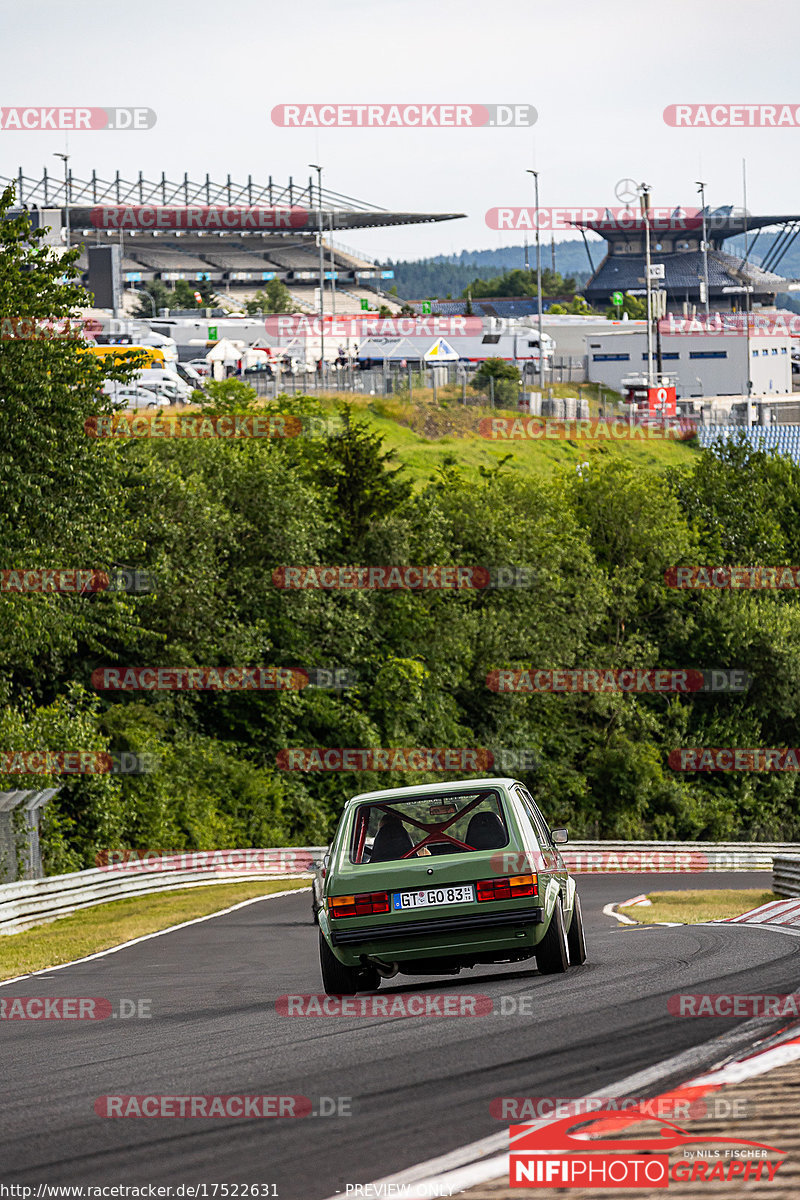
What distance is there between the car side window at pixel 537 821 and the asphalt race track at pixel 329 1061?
0.92 m

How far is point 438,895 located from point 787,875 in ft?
47.3

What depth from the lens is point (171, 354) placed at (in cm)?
8612

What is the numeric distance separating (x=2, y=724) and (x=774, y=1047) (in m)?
22.5

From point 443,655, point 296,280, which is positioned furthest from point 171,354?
point 296,280

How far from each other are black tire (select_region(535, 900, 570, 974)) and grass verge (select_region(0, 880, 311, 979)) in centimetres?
754

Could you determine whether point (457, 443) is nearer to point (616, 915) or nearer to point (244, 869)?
point (244, 869)

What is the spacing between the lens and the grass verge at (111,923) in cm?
1777

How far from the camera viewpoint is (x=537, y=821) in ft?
35.6

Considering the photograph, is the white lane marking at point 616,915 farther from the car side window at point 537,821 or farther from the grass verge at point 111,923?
the car side window at point 537,821

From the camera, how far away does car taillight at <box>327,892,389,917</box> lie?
962 cm

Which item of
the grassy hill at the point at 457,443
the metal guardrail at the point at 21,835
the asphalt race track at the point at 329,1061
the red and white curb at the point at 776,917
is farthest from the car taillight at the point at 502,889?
the grassy hill at the point at 457,443

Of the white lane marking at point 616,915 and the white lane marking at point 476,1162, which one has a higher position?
the white lane marking at point 476,1162

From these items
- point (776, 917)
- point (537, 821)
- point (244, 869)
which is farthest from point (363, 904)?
point (244, 869)

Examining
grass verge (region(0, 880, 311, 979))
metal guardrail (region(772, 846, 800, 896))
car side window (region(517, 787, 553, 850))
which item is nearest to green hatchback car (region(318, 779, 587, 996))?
car side window (region(517, 787, 553, 850))
